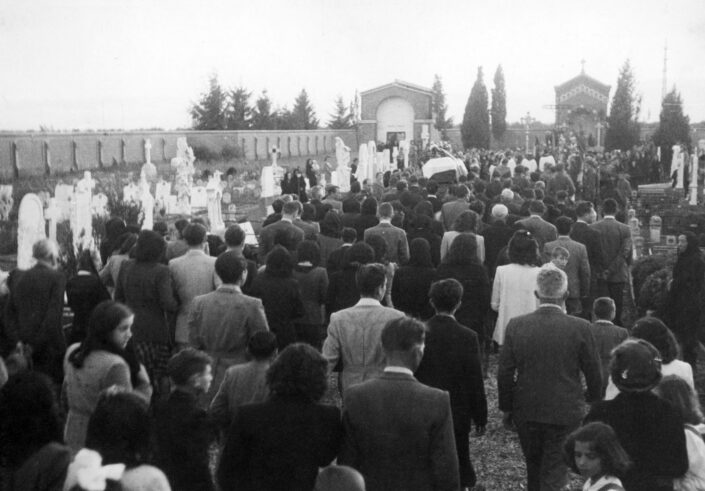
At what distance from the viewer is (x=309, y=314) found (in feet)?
24.7

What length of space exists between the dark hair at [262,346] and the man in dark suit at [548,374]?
4.78 feet

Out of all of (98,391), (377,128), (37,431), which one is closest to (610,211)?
(98,391)

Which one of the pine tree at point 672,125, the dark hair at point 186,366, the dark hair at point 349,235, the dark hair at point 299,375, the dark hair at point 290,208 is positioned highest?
the pine tree at point 672,125

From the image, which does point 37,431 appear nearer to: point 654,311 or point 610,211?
point 654,311

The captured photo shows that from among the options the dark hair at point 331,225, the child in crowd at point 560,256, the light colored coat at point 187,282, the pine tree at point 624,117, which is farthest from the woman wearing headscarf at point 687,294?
the pine tree at point 624,117

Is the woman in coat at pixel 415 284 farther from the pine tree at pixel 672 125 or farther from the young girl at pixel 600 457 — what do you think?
the pine tree at pixel 672 125

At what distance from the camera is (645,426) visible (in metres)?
4.14

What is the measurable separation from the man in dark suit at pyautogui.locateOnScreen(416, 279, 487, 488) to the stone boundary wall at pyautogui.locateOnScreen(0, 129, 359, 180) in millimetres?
29478

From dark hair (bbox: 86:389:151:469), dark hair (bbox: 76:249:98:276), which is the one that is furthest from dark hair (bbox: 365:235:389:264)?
dark hair (bbox: 86:389:151:469)

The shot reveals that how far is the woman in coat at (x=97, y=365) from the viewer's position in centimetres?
476

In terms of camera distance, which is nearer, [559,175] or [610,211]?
[610,211]

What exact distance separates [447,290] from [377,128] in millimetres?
60400

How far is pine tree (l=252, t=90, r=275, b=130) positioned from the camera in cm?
6794

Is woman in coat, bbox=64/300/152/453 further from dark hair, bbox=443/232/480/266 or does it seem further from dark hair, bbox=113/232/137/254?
dark hair, bbox=443/232/480/266
